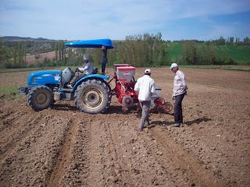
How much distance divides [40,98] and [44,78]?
72 cm

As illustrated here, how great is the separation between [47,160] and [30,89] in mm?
4059

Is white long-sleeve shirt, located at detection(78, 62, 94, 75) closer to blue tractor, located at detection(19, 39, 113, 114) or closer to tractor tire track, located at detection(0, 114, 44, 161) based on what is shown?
blue tractor, located at detection(19, 39, 113, 114)

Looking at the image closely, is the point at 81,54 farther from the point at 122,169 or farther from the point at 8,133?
the point at 122,169

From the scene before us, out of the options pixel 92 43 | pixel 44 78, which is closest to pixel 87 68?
pixel 92 43

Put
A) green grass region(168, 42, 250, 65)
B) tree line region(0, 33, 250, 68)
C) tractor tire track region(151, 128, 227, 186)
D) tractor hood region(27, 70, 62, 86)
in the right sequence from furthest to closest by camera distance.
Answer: green grass region(168, 42, 250, 65)
tree line region(0, 33, 250, 68)
tractor hood region(27, 70, 62, 86)
tractor tire track region(151, 128, 227, 186)

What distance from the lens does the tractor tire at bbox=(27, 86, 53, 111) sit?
771cm

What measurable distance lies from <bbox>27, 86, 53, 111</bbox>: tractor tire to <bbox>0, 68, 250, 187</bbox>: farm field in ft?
0.67

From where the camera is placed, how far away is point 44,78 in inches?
324

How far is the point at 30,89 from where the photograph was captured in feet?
26.6

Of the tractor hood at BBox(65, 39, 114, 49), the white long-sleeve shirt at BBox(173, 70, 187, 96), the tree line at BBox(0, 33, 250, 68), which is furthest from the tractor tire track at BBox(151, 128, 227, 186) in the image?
the tree line at BBox(0, 33, 250, 68)

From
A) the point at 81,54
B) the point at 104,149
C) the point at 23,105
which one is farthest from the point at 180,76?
the point at 23,105

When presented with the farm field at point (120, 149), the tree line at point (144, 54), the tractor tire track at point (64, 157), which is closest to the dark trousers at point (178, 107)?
the farm field at point (120, 149)

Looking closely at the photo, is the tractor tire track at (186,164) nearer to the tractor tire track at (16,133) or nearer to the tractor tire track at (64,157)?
the tractor tire track at (64,157)

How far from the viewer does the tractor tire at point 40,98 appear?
7.71m
